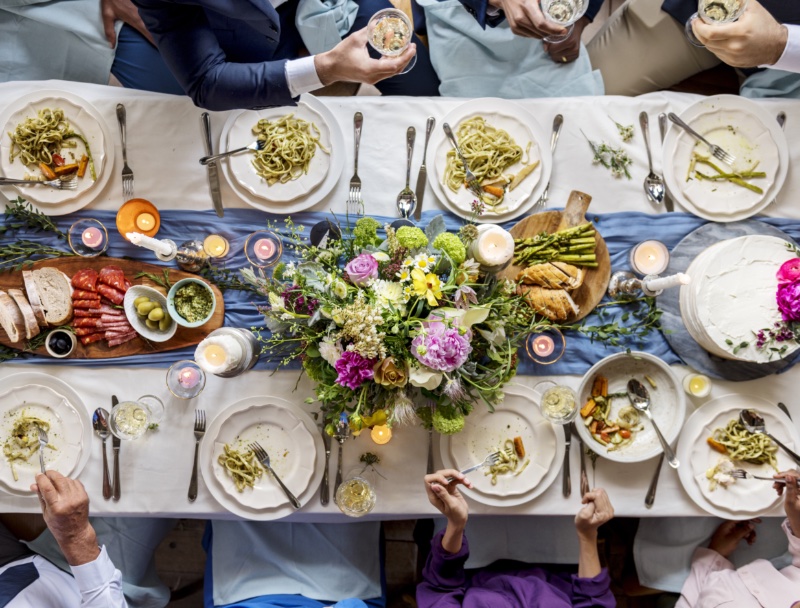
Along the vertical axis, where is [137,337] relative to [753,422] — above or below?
above

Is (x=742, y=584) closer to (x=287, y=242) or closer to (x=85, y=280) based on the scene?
(x=287, y=242)

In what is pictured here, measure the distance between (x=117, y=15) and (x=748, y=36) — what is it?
2.20 metres

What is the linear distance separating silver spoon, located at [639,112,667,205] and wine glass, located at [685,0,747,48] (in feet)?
0.87

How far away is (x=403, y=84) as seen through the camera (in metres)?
2.43

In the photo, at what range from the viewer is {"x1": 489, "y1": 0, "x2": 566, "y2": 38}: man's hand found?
1.85m

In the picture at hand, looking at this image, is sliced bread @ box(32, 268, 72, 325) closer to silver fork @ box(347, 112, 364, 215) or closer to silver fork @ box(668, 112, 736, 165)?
silver fork @ box(347, 112, 364, 215)

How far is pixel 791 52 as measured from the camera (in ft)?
5.66

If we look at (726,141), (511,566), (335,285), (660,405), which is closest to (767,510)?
(660,405)

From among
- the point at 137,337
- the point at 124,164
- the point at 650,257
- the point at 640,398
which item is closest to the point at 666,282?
the point at 650,257

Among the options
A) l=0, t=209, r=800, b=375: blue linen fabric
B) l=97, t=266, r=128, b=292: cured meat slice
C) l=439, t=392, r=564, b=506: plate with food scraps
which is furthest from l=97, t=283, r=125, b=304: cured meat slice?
l=439, t=392, r=564, b=506: plate with food scraps

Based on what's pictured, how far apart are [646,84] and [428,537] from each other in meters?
2.04

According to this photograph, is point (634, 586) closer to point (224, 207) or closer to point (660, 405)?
point (660, 405)

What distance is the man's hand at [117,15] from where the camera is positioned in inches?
88.5

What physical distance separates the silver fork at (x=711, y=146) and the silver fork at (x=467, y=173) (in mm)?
647
